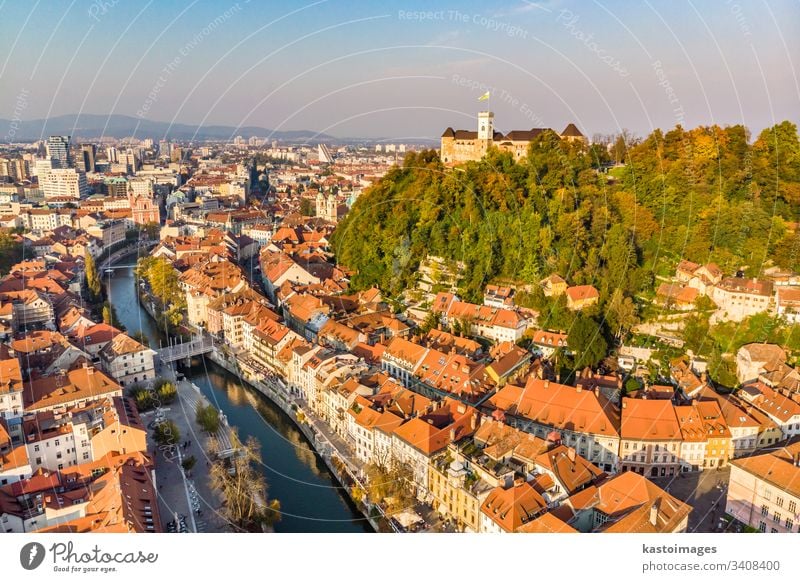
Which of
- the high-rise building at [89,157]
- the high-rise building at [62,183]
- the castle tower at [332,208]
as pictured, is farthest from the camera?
the high-rise building at [89,157]

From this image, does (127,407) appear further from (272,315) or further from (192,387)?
(272,315)

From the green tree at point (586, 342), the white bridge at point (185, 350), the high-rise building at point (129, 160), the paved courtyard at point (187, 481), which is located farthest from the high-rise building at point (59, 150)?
the green tree at point (586, 342)

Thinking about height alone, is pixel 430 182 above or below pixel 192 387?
above

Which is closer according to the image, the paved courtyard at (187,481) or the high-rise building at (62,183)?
the paved courtyard at (187,481)

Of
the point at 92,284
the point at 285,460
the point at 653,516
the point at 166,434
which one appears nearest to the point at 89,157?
the point at 92,284

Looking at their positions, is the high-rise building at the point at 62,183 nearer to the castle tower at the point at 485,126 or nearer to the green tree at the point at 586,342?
the castle tower at the point at 485,126

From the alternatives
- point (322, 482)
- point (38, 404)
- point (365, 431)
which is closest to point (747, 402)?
point (365, 431)
